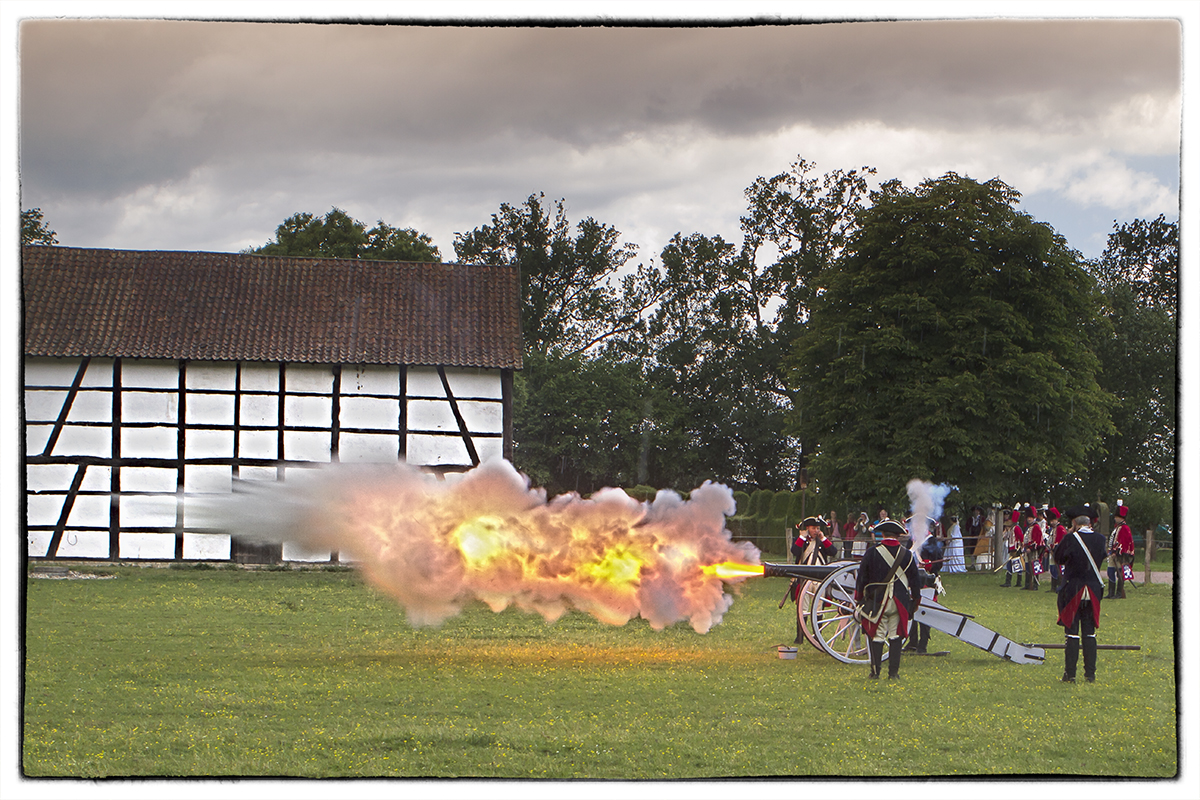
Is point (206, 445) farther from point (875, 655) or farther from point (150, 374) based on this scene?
point (875, 655)

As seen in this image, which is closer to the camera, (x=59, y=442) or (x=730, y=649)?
(x=730, y=649)

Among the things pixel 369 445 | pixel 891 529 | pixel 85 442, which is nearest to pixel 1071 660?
pixel 891 529

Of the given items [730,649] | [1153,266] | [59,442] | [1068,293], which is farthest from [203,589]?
[1153,266]

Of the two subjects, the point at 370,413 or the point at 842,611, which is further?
the point at 370,413

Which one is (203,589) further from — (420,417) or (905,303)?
(905,303)

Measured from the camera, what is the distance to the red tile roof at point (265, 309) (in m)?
23.9

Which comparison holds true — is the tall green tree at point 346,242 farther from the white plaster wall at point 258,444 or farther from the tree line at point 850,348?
the white plaster wall at point 258,444

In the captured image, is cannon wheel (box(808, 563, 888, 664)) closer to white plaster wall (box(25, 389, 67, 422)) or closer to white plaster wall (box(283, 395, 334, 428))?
white plaster wall (box(283, 395, 334, 428))

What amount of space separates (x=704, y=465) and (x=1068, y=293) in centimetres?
2475

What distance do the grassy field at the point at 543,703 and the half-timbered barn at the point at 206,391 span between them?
7409 mm

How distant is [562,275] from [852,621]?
39.3 meters

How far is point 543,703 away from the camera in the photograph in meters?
10.1

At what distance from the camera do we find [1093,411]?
91.8 feet

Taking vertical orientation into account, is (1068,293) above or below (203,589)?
above
